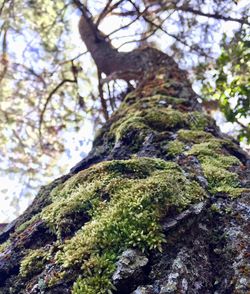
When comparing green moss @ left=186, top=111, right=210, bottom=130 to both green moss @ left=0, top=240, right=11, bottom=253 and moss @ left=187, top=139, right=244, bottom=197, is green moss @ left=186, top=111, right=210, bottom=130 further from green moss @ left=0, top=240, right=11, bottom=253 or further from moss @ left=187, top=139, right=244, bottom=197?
green moss @ left=0, top=240, right=11, bottom=253

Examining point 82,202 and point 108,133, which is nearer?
point 82,202

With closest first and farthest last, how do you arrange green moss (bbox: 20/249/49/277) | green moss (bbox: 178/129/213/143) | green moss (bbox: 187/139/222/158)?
1. green moss (bbox: 20/249/49/277)
2. green moss (bbox: 187/139/222/158)
3. green moss (bbox: 178/129/213/143)

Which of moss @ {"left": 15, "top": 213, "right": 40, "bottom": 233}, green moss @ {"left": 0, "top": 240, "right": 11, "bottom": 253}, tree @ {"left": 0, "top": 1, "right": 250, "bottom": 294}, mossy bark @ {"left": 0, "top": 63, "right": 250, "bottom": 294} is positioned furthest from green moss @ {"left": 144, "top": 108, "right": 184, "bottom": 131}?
green moss @ {"left": 0, "top": 240, "right": 11, "bottom": 253}

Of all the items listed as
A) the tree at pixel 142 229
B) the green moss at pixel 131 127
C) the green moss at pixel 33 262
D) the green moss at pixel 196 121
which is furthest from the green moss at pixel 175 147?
the green moss at pixel 33 262

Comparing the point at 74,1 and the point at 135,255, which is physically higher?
the point at 74,1

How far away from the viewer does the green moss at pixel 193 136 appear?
2.48 meters

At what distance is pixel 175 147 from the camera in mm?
2330

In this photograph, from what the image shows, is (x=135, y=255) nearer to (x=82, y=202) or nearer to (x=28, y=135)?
(x=82, y=202)

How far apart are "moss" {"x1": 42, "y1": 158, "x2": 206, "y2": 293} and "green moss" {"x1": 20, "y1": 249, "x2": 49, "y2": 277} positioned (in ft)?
0.30

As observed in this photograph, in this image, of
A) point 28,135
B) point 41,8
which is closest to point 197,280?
point 41,8

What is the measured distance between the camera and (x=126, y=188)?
1.70 meters

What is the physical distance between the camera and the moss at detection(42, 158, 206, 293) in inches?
53.8

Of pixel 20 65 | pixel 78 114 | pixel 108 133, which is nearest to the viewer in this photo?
pixel 108 133

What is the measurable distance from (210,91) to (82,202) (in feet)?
11.1
